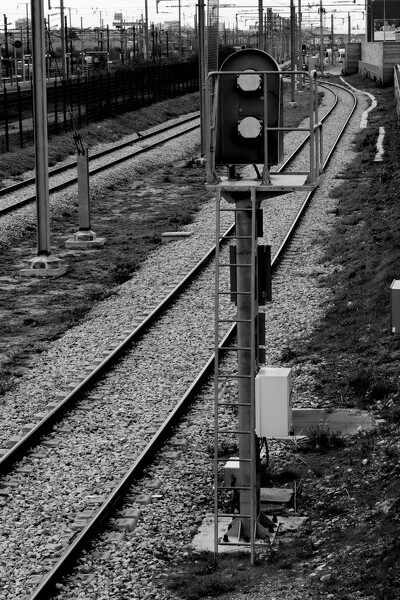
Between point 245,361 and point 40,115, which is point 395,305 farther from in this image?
point 40,115

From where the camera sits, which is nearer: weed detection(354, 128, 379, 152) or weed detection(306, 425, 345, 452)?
weed detection(306, 425, 345, 452)

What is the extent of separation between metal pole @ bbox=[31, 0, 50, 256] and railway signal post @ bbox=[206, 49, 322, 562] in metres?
9.87

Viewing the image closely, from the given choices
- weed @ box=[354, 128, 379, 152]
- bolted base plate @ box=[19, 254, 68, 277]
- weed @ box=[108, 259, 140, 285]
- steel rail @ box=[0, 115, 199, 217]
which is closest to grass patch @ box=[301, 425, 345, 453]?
weed @ box=[108, 259, 140, 285]

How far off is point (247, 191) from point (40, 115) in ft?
35.5

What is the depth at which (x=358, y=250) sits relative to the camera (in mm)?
19984

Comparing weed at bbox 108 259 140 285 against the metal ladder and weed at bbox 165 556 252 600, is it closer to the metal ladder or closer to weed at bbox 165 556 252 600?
the metal ladder

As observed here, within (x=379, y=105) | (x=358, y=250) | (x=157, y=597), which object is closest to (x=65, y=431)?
(x=157, y=597)

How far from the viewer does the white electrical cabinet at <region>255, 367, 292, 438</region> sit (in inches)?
348

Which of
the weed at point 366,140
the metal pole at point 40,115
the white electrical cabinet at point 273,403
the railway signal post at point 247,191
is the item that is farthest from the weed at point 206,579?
the weed at point 366,140

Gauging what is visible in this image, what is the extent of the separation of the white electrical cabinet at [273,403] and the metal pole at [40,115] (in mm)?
10841

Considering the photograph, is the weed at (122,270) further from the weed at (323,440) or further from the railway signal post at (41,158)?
the weed at (323,440)

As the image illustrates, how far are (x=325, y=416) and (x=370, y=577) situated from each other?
414cm

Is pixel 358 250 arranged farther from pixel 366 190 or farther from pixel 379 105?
pixel 379 105

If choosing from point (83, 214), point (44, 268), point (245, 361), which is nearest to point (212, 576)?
point (245, 361)
